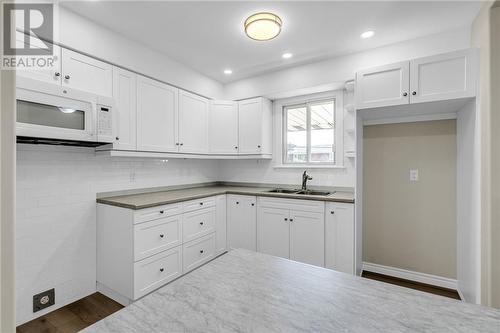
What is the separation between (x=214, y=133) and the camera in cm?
366

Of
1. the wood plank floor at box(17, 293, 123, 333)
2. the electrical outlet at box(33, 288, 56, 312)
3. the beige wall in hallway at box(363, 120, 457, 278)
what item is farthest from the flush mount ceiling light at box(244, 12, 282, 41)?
the electrical outlet at box(33, 288, 56, 312)

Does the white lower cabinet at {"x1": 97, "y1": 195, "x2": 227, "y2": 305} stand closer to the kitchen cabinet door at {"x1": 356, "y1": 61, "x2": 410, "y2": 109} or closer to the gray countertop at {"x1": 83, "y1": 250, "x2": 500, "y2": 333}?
the gray countertop at {"x1": 83, "y1": 250, "x2": 500, "y2": 333}

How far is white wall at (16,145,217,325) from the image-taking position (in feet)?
6.44

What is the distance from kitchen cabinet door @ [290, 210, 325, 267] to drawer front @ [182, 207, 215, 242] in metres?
1.03

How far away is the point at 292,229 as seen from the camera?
2.87m

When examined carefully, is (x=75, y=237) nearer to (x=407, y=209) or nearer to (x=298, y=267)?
(x=298, y=267)

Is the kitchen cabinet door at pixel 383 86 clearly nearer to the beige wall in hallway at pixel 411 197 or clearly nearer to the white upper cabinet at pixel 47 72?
the beige wall in hallway at pixel 411 197

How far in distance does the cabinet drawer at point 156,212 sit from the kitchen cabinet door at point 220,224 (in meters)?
0.69

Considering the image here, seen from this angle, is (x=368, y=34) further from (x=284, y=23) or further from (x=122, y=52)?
(x=122, y=52)

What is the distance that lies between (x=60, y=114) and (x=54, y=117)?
5 centimetres

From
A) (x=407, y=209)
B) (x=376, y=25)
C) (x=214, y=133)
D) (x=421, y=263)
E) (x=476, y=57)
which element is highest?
(x=376, y=25)

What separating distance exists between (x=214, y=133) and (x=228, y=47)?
132cm

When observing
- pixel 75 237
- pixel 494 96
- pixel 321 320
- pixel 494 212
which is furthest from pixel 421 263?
pixel 75 237

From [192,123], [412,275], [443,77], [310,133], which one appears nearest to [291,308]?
[443,77]
